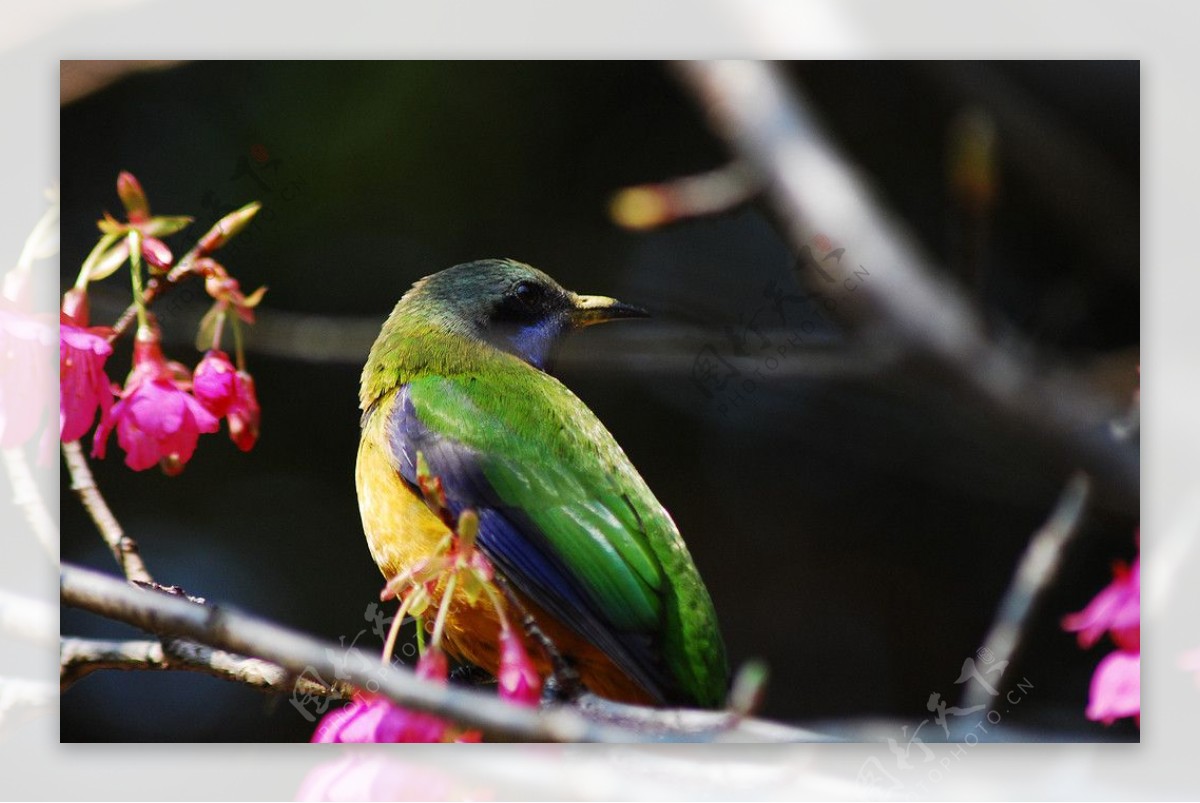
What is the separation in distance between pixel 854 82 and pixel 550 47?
534 millimetres

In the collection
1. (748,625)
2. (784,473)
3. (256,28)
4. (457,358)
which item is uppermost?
(256,28)

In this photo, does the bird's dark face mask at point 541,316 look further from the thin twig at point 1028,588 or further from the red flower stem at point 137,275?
the thin twig at point 1028,588

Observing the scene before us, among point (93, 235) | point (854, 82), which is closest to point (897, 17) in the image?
point (854, 82)

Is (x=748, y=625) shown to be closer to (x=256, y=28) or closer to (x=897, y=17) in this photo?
(x=897, y=17)

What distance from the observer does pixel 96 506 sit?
2.27 meters

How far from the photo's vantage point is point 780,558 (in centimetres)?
232

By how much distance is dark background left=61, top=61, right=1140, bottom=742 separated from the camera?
229cm

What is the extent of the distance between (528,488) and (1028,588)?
89 centimetres

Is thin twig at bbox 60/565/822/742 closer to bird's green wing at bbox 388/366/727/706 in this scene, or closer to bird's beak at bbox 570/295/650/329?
bird's green wing at bbox 388/366/727/706

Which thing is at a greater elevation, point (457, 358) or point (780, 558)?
point (457, 358)

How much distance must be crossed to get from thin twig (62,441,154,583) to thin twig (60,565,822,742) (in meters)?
0.05

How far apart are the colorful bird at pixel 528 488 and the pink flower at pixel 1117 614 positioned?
661 millimetres

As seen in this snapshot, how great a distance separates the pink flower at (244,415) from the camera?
7.33ft

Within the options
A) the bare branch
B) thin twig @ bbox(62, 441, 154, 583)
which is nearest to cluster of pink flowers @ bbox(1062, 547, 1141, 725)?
the bare branch
